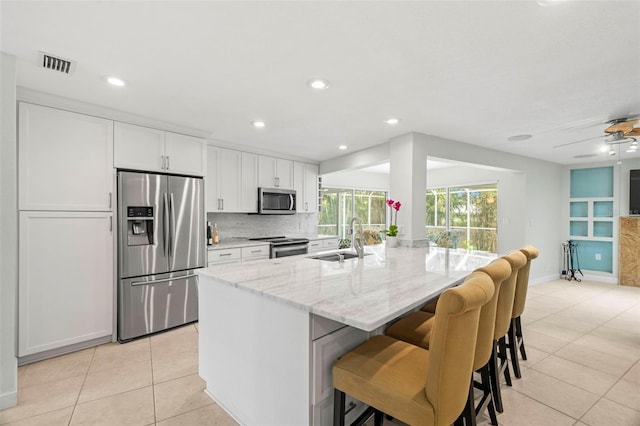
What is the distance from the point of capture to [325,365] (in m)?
1.43

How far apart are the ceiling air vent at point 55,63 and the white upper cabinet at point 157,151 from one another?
0.94 m

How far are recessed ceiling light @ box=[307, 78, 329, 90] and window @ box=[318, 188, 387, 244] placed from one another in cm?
432

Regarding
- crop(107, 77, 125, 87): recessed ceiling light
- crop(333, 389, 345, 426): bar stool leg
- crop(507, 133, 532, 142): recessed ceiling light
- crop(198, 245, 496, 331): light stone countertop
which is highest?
crop(107, 77, 125, 87): recessed ceiling light

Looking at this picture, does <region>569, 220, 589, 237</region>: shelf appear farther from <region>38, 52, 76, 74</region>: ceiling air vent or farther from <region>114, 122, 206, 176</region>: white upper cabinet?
<region>38, 52, 76, 74</region>: ceiling air vent

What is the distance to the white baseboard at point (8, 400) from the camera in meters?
1.97

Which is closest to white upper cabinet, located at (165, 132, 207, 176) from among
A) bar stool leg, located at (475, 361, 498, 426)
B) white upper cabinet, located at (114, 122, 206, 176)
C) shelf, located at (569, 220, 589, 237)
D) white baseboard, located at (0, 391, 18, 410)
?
white upper cabinet, located at (114, 122, 206, 176)

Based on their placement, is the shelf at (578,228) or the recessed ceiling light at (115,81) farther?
the shelf at (578,228)

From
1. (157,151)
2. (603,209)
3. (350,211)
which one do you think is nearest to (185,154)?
(157,151)

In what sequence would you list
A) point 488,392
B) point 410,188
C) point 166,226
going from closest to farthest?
point 488,392 → point 166,226 → point 410,188

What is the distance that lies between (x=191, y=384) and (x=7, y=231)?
168cm

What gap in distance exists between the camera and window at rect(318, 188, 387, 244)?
681 centimetres

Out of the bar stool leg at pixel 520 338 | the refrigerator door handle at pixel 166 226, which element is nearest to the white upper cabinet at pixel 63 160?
the refrigerator door handle at pixel 166 226

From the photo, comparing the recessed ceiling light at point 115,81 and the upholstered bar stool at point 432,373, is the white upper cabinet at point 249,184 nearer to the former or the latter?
the recessed ceiling light at point 115,81

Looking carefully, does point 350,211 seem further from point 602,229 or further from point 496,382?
point 496,382
